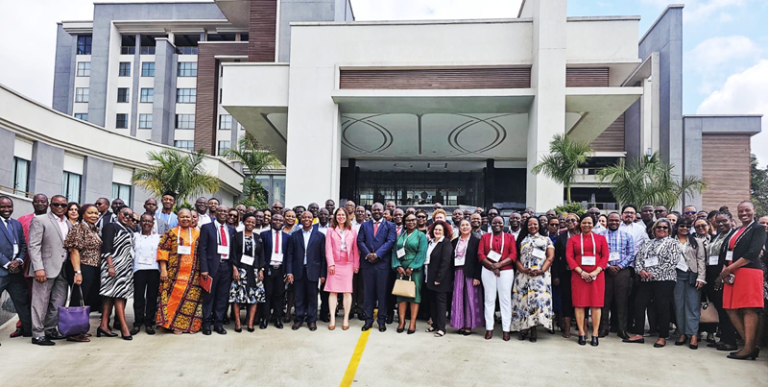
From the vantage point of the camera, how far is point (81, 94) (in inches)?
1964

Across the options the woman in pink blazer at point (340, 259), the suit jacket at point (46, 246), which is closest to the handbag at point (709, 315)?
the woman in pink blazer at point (340, 259)

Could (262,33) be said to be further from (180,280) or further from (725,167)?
(725,167)

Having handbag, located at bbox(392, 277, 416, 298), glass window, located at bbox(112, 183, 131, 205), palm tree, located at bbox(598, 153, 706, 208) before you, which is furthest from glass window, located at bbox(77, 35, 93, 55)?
handbag, located at bbox(392, 277, 416, 298)

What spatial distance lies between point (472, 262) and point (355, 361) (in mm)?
2265

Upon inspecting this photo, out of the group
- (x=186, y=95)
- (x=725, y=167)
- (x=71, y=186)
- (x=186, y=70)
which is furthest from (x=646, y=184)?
(x=186, y=70)

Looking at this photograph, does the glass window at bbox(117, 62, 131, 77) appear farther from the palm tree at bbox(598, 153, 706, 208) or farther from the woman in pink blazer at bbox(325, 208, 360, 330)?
the woman in pink blazer at bbox(325, 208, 360, 330)

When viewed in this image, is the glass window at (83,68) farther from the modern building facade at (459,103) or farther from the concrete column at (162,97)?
the modern building facade at (459,103)

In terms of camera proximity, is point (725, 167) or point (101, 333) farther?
point (725, 167)

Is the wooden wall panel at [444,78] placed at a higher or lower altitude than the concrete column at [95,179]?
higher

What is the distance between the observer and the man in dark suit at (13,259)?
614 cm

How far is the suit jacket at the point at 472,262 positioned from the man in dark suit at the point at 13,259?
5613mm

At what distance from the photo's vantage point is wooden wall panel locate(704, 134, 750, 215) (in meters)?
36.9

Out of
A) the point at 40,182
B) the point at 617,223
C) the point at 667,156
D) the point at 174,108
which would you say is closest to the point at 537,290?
the point at 617,223

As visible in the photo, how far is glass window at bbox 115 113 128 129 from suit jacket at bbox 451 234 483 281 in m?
49.2
